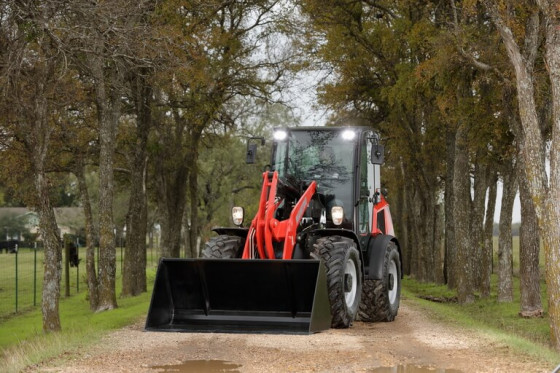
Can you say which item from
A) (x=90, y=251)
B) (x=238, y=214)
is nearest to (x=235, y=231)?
(x=238, y=214)

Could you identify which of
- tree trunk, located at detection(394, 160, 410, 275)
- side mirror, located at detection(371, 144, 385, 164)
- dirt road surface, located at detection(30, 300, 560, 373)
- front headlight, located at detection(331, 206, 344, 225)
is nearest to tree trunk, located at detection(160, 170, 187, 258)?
tree trunk, located at detection(394, 160, 410, 275)

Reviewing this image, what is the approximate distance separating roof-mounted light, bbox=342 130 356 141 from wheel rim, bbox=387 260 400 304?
2.51 metres

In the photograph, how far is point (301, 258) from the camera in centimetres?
1420

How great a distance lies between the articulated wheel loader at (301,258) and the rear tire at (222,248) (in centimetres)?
2

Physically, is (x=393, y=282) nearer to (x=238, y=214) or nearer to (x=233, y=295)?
(x=238, y=214)

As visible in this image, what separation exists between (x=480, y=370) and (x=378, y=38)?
19644 millimetres

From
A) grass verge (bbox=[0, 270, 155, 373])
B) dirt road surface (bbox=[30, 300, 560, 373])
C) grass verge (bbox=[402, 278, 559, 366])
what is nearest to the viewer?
dirt road surface (bbox=[30, 300, 560, 373])

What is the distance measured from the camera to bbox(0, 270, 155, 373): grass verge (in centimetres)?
1164

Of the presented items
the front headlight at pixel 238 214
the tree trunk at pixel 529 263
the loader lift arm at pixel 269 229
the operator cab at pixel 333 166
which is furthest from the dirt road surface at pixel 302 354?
the tree trunk at pixel 529 263

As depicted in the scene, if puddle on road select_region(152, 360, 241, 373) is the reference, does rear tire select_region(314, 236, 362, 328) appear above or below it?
above

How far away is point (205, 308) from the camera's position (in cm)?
1316

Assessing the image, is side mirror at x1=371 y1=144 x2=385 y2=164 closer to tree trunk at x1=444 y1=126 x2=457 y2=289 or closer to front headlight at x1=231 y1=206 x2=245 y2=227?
front headlight at x1=231 y1=206 x2=245 y2=227

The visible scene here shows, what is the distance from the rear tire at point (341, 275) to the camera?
13.1m

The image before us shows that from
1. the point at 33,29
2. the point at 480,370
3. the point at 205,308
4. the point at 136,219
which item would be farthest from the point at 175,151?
the point at 480,370
